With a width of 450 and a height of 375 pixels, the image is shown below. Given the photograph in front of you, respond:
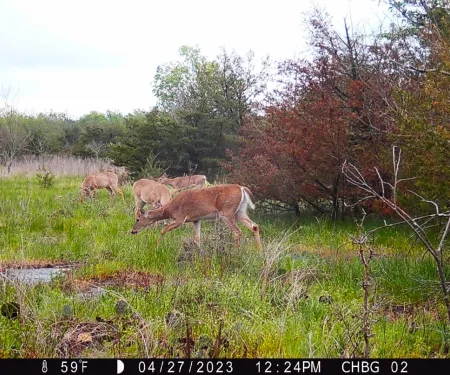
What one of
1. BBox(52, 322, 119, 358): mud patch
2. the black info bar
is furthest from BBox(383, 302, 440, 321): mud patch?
BBox(52, 322, 119, 358): mud patch

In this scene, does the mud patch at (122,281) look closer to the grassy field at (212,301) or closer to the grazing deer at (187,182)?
the grassy field at (212,301)

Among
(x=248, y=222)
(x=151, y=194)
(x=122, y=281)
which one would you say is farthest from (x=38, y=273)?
(x=151, y=194)

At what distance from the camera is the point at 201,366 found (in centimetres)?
371

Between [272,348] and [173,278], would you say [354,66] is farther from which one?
[272,348]

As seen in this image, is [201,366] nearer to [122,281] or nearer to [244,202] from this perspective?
[122,281]

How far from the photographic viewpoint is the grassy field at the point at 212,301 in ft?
14.2

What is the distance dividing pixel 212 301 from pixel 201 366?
63.3 inches

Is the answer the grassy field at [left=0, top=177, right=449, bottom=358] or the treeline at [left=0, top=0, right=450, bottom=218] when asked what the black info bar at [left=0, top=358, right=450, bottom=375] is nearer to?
the grassy field at [left=0, top=177, right=449, bottom=358]

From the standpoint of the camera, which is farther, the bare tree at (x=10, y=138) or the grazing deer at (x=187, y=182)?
the bare tree at (x=10, y=138)

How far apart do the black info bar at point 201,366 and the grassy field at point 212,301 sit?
0.18 metres

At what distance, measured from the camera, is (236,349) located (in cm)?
431

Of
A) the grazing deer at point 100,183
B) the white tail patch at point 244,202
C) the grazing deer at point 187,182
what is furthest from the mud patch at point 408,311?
the grazing deer at point 187,182

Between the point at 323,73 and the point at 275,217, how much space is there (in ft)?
11.2

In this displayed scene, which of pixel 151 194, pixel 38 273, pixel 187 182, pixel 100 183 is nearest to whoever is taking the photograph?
pixel 38 273
